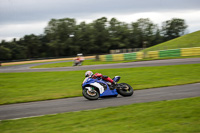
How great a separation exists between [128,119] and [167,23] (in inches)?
3987

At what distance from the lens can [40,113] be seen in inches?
349

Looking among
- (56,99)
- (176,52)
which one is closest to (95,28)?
(176,52)

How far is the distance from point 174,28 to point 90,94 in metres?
96.7

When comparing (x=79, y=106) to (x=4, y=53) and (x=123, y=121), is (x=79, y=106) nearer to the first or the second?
(x=123, y=121)

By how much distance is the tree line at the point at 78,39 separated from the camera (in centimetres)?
7538

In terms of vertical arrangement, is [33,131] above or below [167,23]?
below

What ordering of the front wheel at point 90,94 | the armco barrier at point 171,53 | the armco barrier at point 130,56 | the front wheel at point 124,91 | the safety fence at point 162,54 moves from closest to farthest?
the front wheel at point 90,94, the front wheel at point 124,91, the safety fence at point 162,54, the armco barrier at point 171,53, the armco barrier at point 130,56

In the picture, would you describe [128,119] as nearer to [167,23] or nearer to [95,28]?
[95,28]

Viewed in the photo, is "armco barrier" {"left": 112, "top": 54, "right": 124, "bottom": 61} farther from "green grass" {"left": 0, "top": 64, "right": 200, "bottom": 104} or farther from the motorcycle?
the motorcycle

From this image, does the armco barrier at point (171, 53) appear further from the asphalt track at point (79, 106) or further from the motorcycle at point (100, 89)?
the motorcycle at point (100, 89)

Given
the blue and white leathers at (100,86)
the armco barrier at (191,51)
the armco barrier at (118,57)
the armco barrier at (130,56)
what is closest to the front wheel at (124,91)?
the blue and white leathers at (100,86)

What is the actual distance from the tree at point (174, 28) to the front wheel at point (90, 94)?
93924 millimetres

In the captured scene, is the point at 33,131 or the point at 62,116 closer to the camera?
the point at 33,131

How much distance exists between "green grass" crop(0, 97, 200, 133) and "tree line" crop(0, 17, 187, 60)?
213 feet
